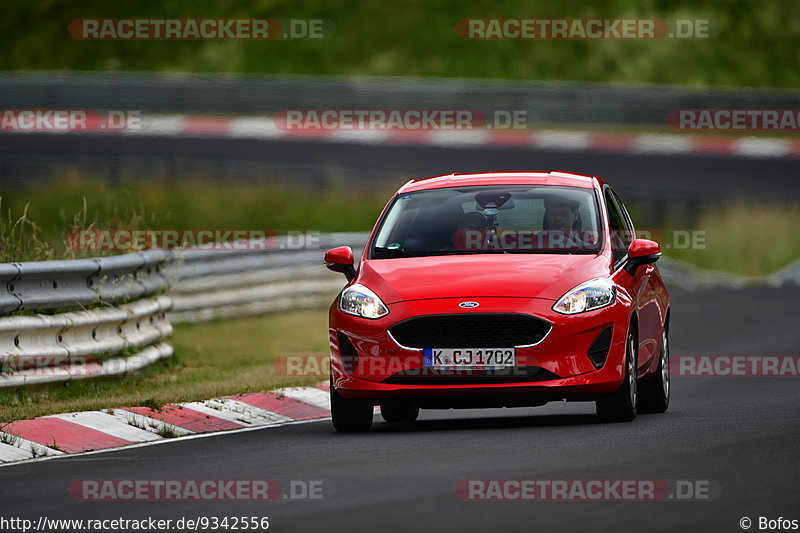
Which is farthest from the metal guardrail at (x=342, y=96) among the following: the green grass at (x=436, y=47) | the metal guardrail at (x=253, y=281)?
the metal guardrail at (x=253, y=281)

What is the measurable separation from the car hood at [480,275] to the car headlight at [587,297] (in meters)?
0.05

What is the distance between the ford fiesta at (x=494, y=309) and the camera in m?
10.8

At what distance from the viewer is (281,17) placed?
48.6 meters

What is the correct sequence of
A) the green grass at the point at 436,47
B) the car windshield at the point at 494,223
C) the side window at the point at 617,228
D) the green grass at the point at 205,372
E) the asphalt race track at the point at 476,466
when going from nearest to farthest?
1. the asphalt race track at the point at 476,466
2. the car windshield at the point at 494,223
3. the side window at the point at 617,228
4. the green grass at the point at 205,372
5. the green grass at the point at 436,47

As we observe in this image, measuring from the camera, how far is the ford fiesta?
1081 cm

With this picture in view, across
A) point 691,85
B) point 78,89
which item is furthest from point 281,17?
point 78,89

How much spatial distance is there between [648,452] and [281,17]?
40225 mm

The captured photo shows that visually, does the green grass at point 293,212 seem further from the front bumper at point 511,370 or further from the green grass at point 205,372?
the front bumper at point 511,370

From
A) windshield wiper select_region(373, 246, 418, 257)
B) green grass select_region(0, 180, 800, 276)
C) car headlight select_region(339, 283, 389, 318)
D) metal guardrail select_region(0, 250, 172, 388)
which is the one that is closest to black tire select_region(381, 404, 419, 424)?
windshield wiper select_region(373, 246, 418, 257)

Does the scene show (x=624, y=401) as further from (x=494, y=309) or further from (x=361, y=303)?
(x=361, y=303)

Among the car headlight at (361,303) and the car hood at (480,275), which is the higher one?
the car hood at (480,275)

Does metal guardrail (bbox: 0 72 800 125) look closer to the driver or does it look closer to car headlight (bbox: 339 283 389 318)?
the driver

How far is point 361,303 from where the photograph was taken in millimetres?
11211

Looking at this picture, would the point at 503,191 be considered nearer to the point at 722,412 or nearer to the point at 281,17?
the point at 722,412
